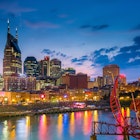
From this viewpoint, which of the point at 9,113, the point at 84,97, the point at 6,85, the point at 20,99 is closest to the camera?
the point at 9,113

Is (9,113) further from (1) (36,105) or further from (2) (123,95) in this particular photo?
(2) (123,95)

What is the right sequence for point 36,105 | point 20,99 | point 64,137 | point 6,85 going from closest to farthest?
point 64,137, point 36,105, point 20,99, point 6,85

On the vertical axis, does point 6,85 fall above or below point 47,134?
above

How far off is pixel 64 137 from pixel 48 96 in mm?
111420

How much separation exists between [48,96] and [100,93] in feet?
116

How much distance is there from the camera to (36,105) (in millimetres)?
106938

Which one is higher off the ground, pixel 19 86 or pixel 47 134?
pixel 19 86

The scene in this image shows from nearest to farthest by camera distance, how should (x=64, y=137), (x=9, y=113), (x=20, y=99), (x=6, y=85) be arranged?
(x=64, y=137), (x=9, y=113), (x=20, y=99), (x=6, y=85)

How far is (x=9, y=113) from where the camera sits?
3253 inches

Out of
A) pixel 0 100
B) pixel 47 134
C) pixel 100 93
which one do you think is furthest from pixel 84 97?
pixel 47 134

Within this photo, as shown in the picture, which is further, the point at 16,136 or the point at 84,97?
the point at 84,97

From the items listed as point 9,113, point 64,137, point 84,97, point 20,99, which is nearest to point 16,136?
point 64,137

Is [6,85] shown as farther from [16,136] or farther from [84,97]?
[16,136]

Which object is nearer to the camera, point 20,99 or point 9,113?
point 9,113
